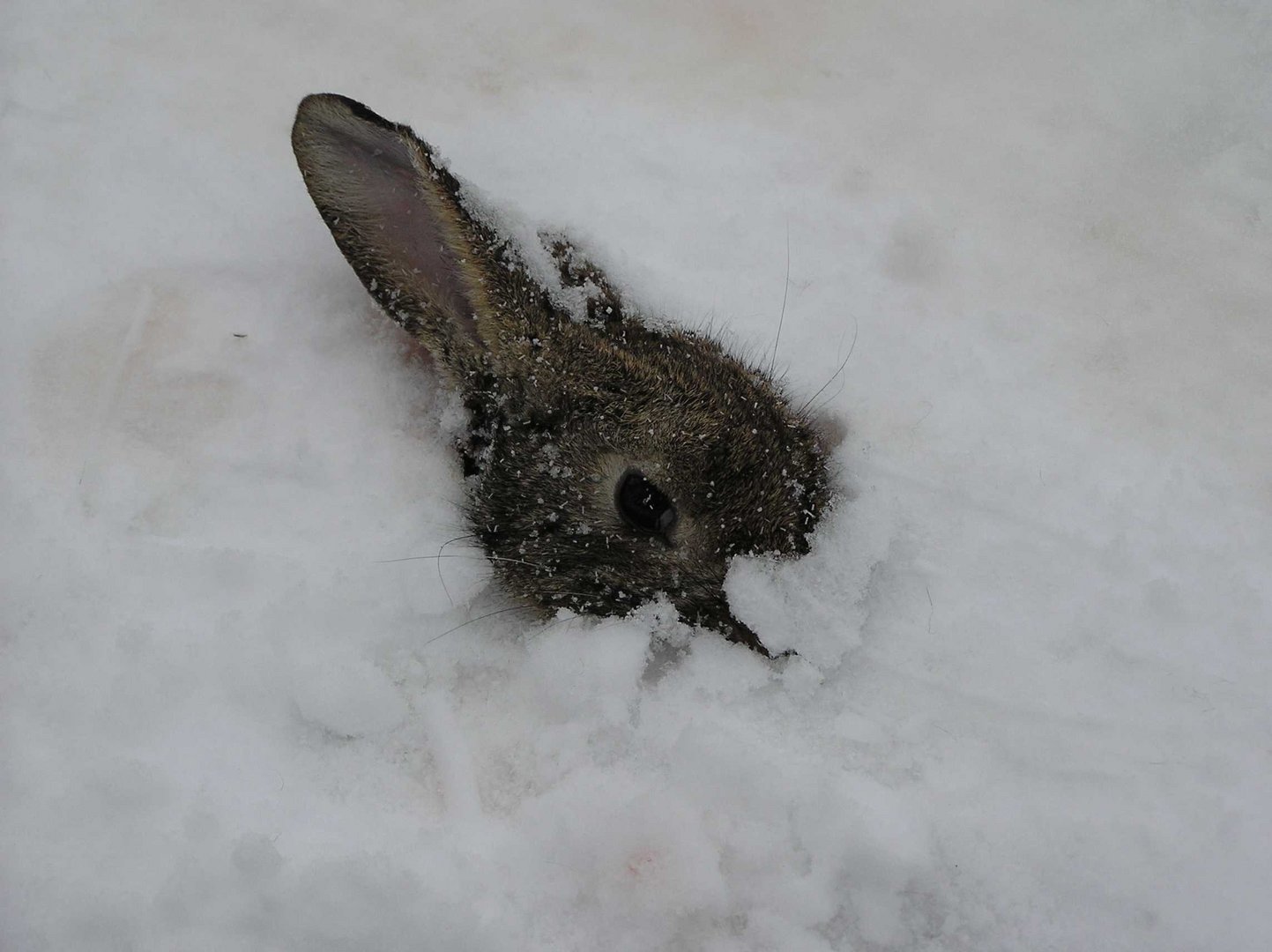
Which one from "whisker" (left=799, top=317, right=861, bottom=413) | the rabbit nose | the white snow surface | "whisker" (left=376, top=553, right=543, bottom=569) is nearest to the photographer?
the white snow surface

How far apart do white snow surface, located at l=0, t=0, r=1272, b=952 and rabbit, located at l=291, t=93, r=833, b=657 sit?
0.14m

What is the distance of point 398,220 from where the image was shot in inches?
117

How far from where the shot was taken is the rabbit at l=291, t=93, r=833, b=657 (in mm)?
2855

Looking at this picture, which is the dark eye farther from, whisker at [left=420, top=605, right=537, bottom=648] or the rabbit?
whisker at [left=420, top=605, right=537, bottom=648]

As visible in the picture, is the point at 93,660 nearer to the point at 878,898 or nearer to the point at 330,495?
the point at 330,495

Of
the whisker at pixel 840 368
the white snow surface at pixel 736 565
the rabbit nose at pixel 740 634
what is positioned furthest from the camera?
the whisker at pixel 840 368

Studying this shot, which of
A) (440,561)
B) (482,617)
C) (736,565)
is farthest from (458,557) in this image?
(736,565)

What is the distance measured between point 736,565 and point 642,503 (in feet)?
1.28

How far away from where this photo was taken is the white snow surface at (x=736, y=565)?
2.52m

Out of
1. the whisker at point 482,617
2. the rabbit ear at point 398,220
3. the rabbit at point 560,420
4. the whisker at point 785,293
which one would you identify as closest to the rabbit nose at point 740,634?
the rabbit at point 560,420

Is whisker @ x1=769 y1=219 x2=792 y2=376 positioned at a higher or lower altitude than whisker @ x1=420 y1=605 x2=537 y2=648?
higher

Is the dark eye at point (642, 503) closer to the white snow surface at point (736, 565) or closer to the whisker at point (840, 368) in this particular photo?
the white snow surface at point (736, 565)

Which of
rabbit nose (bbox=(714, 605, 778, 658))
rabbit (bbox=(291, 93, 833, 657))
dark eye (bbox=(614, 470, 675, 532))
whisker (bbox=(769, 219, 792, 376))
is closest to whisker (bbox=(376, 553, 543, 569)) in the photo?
rabbit (bbox=(291, 93, 833, 657))

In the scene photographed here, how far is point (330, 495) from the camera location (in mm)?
2990
